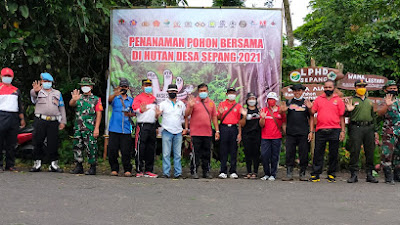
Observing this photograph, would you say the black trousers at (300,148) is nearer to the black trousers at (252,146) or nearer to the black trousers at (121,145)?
the black trousers at (252,146)

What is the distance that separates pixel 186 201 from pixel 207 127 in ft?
8.72

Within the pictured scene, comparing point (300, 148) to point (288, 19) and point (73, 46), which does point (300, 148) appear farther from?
point (288, 19)

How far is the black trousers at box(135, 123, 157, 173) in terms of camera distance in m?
8.34

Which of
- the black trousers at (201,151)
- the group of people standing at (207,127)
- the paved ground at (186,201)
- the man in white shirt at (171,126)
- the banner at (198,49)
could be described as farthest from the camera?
the banner at (198,49)

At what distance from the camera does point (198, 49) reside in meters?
9.94

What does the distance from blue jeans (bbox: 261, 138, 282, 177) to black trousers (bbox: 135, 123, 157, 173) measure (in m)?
2.08

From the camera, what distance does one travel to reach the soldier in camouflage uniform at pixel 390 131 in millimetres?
8297

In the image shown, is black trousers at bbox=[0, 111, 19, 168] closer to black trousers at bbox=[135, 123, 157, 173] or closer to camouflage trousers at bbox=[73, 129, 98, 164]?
camouflage trousers at bbox=[73, 129, 98, 164]

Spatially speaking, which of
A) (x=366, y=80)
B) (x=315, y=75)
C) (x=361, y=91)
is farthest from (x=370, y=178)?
(x=315, y=75)

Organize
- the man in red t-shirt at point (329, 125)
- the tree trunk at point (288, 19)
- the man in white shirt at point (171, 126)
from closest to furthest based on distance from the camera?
the man in red t-shirt at point (329, 125)
the man in white shirt at point (171, 126)
the tree trunk at point (288, 19)

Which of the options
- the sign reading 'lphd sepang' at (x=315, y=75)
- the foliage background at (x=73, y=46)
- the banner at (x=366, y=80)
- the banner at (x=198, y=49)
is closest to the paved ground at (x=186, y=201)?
the banner at (x=366, y=80)

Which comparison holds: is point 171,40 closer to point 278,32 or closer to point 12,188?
point 278,32

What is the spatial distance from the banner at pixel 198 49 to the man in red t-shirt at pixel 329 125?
5.53ft

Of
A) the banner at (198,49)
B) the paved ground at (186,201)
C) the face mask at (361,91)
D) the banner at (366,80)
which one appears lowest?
the paved ground at (186,201)
